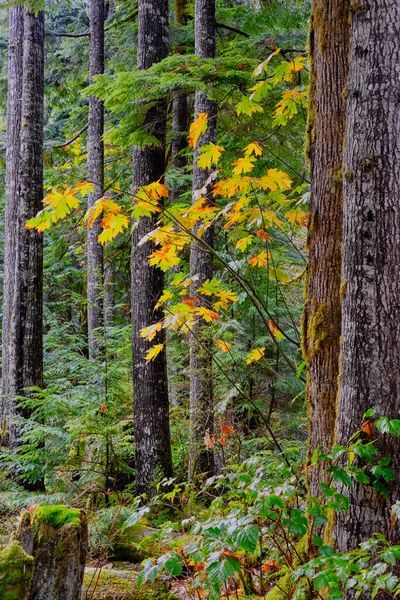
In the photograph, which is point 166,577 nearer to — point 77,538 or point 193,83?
point 77,538

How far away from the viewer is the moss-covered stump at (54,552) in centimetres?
307

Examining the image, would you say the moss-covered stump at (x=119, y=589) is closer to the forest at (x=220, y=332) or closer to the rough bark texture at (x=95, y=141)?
the forest at (x=220, y=332)

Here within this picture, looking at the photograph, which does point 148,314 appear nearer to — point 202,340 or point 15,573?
point 202,340

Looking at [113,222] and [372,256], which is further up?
[113,222]

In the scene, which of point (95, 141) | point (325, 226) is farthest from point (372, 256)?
point (95, 141)

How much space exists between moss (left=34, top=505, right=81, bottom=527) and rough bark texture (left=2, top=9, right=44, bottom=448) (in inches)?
167

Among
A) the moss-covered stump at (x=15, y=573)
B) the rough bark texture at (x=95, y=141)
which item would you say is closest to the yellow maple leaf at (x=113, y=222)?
the moss-covered stump at (x=15, y=573)

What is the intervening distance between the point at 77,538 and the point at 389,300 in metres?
2.26

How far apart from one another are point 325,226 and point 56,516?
2.39 meters

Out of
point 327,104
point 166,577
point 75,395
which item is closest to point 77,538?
point 166,577

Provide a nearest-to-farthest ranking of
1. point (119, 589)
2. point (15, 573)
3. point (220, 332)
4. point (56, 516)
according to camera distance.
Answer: point (15, 573) → point (56, 516) → point (119, 589) → point (220, 332)

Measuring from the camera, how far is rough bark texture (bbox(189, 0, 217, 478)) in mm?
6707

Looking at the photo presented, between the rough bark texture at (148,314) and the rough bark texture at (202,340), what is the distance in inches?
18.3

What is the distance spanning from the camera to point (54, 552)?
10.3ft
